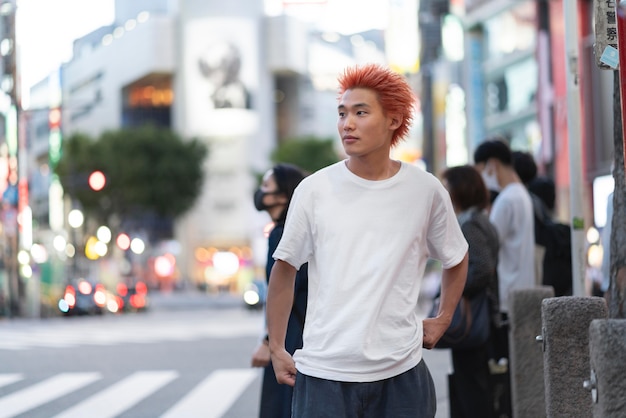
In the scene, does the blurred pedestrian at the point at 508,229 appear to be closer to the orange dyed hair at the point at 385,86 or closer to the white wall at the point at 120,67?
the orange dyed hair at the point at 385,86

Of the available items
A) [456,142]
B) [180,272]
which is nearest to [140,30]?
[180,272]

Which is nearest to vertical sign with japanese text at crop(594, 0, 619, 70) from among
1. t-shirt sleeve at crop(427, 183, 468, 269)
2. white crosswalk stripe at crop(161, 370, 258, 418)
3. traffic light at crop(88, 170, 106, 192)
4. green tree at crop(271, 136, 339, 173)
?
t-shirt sleeve at crop(427, 183, 468, 269)

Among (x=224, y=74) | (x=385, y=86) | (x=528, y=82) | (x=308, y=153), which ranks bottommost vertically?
(x=385, y=86)

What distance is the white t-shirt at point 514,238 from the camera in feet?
26.5

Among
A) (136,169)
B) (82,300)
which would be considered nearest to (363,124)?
(82,300)

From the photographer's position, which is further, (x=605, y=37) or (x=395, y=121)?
(x=605, y=37)

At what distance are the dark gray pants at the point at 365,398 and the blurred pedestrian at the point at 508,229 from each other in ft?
12.9

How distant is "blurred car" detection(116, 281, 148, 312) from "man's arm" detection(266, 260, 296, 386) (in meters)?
49.2

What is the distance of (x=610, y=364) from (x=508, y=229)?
14.3ft

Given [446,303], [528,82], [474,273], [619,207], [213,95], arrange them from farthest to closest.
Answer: [213,95] → [528,82] → [474,273] → [619,207] → [446,303]

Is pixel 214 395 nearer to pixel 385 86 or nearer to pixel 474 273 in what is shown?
pixel 474 273

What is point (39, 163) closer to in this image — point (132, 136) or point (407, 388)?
point (132, 136)

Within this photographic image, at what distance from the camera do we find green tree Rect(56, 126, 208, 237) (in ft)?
230

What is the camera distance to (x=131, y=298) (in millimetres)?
54562
